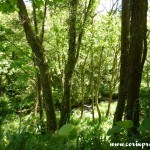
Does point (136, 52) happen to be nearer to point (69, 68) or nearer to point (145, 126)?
point (145, 126)

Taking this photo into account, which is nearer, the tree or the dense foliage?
the dense foliage

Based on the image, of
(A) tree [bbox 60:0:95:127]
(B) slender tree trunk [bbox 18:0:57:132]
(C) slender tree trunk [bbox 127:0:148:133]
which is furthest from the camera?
(A) tree [bbox 60:0:95:127]

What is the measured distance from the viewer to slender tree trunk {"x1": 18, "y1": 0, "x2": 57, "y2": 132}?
8688 mm

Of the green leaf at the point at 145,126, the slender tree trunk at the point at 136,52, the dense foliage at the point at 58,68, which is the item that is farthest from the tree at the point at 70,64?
the green leaf at the point at 145,126

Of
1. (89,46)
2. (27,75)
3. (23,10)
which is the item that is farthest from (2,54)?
(89,46)

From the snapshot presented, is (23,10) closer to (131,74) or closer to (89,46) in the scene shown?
(131,74)

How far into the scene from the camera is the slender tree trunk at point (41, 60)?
28.5ft

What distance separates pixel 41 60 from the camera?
916cm

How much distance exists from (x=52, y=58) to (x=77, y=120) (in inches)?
218

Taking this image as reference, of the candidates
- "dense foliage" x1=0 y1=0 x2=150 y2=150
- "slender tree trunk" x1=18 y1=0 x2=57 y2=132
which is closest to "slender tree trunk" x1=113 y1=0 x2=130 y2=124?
"dense foliage" x1=0 y1=0 x2=150 y2=150

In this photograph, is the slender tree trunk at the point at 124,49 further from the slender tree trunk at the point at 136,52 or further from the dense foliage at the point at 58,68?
the slender tree trunk at the point at 136,52

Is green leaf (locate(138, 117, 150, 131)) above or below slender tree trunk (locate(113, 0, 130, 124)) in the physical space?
below

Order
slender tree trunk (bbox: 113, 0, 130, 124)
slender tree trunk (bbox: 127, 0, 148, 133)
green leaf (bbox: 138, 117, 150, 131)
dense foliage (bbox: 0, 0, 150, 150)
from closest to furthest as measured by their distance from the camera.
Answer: green leaf (bbox: 138, 117, 150, 131) → dense foliage (bbox: 0, 0, 150, 150) → slender tree trunk (bbox: 127, 0, 148, 133) → slender tree trunk (bbox: 113, 0, 130, 124)

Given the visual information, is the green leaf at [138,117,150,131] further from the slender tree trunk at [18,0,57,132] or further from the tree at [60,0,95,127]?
the tree at [60,0,95,127]
